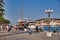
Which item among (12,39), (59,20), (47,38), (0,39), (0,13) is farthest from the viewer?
(59,20)

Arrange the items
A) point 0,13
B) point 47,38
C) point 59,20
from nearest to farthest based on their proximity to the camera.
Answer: point 47,38
point 0,13
point 59,20

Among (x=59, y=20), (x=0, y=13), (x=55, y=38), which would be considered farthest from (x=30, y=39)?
(x=59, y=20)

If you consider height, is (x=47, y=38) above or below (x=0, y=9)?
below

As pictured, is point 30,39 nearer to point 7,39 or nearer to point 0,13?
point 7,39

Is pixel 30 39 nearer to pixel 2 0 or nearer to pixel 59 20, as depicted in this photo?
pixel 2 0

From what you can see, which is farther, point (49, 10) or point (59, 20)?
point (59, 20)

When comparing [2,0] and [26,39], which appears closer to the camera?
[26,39]

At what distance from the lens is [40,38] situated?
985 inches

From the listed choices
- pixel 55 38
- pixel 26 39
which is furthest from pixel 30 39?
pixel 55 38

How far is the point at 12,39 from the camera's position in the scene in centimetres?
2172

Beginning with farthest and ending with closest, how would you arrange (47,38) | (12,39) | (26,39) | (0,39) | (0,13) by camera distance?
1. (0,13)
2. (47,38)
3. (26,39)
4. (12,39)
5. (0,39)

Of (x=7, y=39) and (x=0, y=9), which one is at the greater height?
(x=0, y=9)

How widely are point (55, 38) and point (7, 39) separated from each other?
22.7ft

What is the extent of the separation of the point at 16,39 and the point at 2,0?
116ft
